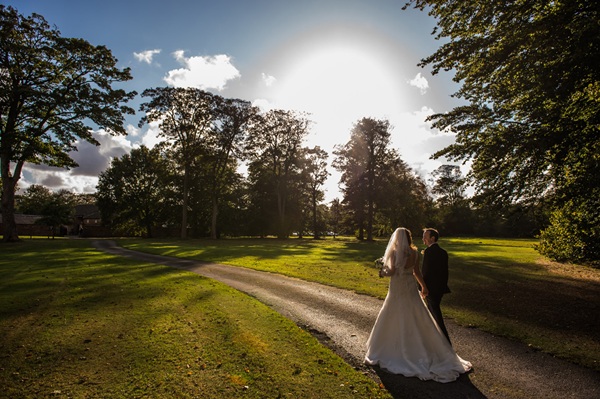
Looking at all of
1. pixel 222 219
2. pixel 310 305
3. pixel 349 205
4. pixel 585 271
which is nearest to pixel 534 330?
pixel 310 305

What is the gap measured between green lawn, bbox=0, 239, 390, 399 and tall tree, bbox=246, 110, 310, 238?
4511 cm

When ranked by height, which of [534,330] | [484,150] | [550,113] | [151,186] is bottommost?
[534,330]

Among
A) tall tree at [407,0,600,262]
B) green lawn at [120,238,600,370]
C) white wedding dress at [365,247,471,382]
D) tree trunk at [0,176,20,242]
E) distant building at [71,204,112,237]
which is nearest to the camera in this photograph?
white wedding dress at [365,247,471,382]

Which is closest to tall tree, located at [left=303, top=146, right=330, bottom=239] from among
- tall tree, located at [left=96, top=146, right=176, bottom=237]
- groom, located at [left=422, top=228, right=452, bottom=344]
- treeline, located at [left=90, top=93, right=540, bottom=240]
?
treeline, located at [left=90, top=93, right=540, bottom=240]

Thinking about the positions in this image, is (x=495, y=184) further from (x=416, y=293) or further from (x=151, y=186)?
(x=151, y=186)

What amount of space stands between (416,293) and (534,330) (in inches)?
184

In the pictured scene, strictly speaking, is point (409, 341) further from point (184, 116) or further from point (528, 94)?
point (184, 116)

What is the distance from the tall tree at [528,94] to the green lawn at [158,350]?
10.8 metres

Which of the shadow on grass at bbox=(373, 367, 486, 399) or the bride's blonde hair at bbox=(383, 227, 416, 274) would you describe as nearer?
the shadow on grass at bbox=(373, 367, 486, 399)

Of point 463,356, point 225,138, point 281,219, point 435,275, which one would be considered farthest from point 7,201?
point 463,356

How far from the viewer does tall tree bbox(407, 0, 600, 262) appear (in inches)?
371

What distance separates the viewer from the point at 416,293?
6.53 metres

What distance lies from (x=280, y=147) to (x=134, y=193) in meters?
33.2

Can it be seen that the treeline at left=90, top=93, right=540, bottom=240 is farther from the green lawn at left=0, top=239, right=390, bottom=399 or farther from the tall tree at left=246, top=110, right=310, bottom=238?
the green lawn at left=0, top=239, right=390, bottom=399
